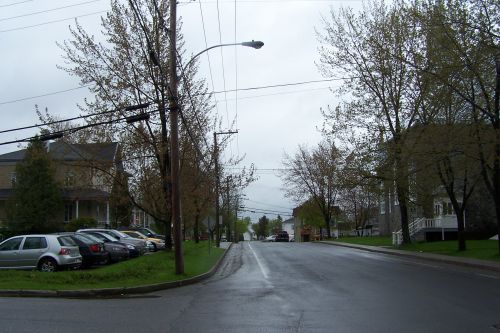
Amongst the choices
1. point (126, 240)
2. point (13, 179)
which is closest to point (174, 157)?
point (126, 240)

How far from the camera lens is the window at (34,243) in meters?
19.4

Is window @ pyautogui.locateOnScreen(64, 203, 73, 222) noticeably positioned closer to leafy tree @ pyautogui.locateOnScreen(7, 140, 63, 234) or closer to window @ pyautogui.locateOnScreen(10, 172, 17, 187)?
window @ pyautogui.locateOnScreen(10, 172, 17, 187)

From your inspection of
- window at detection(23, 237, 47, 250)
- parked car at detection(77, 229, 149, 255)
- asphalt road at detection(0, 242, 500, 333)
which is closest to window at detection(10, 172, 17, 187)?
parked car at detection(77, 229, 149, 255)

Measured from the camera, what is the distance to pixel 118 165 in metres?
27.2

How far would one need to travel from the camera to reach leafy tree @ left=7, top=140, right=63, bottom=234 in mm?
41750

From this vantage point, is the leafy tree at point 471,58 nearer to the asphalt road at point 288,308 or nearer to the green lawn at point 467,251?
the green lawn at point 467,251

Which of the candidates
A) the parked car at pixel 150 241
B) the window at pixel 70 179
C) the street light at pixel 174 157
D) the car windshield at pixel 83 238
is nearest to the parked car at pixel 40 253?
the car windshield at pixel 83 238

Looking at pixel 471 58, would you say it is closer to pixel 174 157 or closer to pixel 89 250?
pixel 174 157

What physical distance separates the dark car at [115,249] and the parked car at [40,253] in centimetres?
353

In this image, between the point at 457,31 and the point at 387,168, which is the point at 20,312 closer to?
the point at 457,31

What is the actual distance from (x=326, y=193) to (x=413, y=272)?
4838 cm

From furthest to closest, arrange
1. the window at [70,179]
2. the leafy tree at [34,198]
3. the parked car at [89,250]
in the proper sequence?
the leafy tree at [34,198], the window at [70,179], the parked car at [89,250]

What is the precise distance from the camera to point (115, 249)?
2444cm

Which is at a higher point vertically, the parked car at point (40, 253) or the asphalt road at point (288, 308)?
the parked car at point (40, 253)
